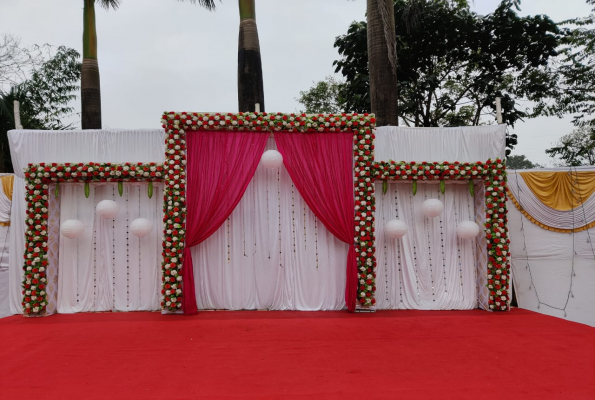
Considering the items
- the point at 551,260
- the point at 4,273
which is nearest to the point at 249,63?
the point at 4,273

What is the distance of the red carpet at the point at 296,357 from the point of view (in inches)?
136

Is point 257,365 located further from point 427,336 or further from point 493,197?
point 493,197

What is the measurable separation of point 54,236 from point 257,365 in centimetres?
463

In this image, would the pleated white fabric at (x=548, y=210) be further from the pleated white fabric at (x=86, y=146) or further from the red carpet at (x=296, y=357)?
the pleated white fabric at (x=86, y=146)

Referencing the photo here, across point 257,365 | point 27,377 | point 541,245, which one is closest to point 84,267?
point 27,377

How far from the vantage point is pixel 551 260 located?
702 cm

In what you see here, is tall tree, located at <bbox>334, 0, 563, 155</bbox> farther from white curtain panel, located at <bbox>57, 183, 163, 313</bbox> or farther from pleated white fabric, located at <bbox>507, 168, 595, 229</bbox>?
white curtain panel, located at <bbox>57, 183, 163, 313</bbox>

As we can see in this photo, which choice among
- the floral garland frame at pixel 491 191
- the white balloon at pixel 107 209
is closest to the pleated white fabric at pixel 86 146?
the white balloon at pixel 107 209

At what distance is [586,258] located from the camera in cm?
674

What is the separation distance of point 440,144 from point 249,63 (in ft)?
14.6

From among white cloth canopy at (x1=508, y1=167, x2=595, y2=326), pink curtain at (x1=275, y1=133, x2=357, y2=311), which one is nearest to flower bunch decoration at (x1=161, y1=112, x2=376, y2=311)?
pink curtain at (x1=275, y1=133, x2=357, y2=311)

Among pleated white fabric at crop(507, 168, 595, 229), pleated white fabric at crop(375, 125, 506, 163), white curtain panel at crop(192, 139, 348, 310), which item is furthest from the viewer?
pleated white fabric at crop(375, 125, 506, 163)

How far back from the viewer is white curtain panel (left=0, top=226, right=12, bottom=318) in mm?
6789

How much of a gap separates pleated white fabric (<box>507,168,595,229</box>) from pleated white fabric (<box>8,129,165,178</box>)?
6.41 m
